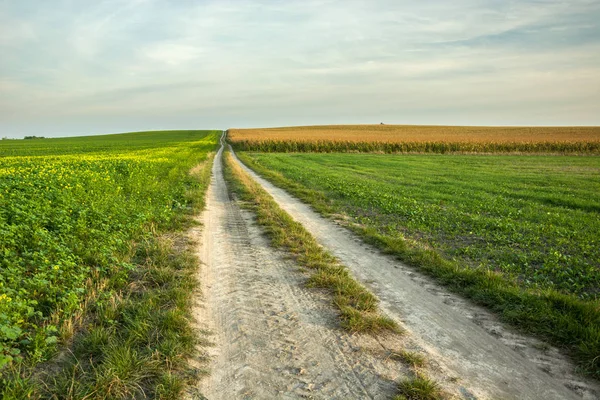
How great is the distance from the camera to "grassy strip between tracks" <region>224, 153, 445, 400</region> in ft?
12.1

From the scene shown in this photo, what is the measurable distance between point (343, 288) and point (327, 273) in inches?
31.2

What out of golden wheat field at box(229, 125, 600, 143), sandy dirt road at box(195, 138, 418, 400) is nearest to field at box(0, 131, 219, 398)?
sandy dirt road at box(195, 138, 418, 400)

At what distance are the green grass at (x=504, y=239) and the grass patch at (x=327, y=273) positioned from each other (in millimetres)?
1702

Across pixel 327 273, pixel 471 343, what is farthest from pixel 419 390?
pixel 327 273

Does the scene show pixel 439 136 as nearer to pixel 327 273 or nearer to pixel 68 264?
pixel 327 273

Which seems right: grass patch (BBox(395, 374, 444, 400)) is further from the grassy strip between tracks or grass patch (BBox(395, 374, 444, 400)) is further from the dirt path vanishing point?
the dirt path vanishing point

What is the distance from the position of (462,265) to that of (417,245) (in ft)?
4.68

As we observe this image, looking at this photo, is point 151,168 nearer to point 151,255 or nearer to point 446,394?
point 151,255

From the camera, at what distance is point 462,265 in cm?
747

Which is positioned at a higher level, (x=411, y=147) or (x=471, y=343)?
(x=411, y=147)

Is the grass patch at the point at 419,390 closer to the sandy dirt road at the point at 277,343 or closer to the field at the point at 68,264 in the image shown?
the sandy dirt road at the point at 277,343

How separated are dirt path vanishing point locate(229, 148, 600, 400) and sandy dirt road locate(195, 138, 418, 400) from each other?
2.52 ft

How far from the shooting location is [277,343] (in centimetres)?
450

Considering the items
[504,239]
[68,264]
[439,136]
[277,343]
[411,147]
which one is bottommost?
[277,343]
